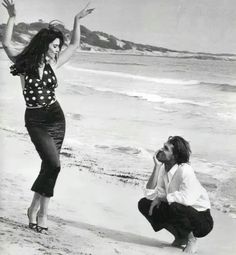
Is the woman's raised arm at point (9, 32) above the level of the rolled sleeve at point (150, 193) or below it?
above

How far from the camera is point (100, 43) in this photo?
9.65ft

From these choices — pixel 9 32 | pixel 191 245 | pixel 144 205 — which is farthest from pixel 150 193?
pixel 9 32

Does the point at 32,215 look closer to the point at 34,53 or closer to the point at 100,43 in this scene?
the point at 34,53

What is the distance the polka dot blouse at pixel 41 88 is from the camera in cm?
282

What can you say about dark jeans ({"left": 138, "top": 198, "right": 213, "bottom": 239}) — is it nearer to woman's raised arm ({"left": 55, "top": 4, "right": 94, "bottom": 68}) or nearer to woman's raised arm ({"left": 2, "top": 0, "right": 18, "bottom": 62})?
woman's raised arm ({"left": 55, "top": 4, "right": 94, "bottom": 68})

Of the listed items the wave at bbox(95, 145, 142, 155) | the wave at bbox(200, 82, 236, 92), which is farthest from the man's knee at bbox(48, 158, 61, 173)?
the wave at bbox(200, 82, 236, 92)

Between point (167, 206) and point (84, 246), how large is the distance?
425 mm

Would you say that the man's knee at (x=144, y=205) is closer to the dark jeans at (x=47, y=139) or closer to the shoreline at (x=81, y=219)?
the shoreline at (x=81, y=219)

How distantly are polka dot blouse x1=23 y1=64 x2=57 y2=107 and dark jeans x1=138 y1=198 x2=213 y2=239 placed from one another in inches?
28.0

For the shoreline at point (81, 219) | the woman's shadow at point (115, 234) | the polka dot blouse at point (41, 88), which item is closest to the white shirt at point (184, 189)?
the shoreline at point (81, 219)

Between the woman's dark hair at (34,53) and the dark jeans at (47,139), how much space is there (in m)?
0.19

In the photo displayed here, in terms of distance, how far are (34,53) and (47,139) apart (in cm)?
40

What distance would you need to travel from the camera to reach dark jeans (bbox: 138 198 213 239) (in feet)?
8.96

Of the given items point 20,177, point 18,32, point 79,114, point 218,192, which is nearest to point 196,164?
point 218,192
